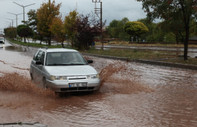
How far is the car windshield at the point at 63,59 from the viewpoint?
923 cm

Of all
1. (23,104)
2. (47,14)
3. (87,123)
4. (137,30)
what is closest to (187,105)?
(87,123)

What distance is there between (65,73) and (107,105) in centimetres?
163

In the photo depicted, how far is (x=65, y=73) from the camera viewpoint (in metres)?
8.22

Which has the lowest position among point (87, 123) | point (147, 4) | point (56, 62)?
point (87, 123)

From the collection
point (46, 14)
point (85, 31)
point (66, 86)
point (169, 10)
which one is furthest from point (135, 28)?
point (66, 86)

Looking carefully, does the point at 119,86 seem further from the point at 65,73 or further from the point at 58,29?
the point at 58,29

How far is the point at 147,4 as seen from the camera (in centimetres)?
1962

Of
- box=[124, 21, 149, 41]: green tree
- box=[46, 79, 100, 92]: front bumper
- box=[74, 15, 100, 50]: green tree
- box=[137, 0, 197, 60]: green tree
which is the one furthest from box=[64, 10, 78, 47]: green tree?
box=[124, 21, 149, 41]: green tree

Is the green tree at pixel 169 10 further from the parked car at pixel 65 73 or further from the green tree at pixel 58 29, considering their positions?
the green tree at pixel 58 29

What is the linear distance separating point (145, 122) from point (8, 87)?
5.34 meters

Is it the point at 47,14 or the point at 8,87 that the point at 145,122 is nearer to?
the point at 8,87

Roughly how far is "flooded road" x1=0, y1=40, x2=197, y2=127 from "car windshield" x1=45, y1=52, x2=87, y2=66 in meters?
0.98

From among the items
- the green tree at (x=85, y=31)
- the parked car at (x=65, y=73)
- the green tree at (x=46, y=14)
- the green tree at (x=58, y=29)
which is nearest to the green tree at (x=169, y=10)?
the parked car at (x=65, y=73)

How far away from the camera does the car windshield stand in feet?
30.3
